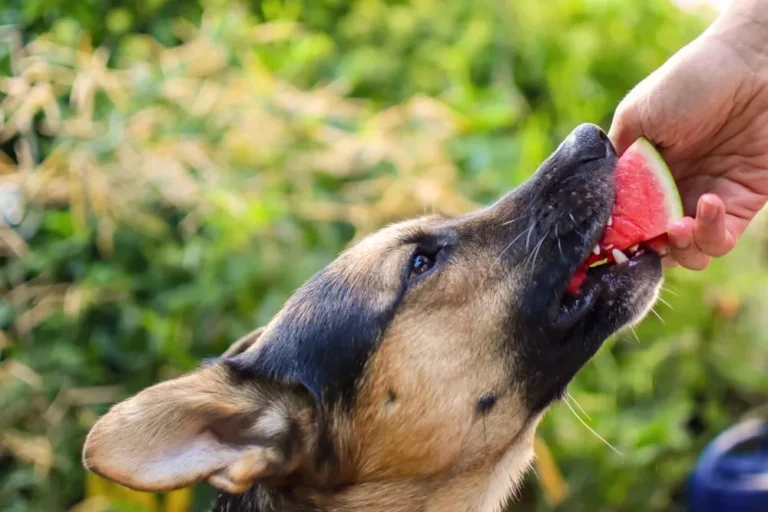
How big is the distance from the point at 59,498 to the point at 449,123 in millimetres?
2473

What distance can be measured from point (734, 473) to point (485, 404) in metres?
2.39

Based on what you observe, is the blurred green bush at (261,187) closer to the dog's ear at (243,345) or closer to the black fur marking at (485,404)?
the dog's ear at (243,345)

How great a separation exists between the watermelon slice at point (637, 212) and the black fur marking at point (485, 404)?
14.4 inches

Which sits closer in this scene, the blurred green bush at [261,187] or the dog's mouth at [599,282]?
the dog's mouth at [599,282]

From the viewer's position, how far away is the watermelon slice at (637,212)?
2332 mm

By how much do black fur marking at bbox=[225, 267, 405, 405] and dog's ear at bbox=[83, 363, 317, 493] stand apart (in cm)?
5

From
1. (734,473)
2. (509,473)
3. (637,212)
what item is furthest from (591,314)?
(734,473)

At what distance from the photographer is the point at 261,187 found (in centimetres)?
386

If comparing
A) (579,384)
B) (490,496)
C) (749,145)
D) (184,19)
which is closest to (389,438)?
(490,496)

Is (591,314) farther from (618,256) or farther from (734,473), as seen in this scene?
(734,473)

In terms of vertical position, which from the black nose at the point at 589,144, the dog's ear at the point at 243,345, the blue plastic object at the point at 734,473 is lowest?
the blue plastic object at the point at 734,473

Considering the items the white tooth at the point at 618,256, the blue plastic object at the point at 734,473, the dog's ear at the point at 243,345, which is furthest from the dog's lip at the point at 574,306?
the blue plastic object at the point at 734,473

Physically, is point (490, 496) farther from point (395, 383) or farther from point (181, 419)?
point (181, 419)

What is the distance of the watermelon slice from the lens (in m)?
2.33
